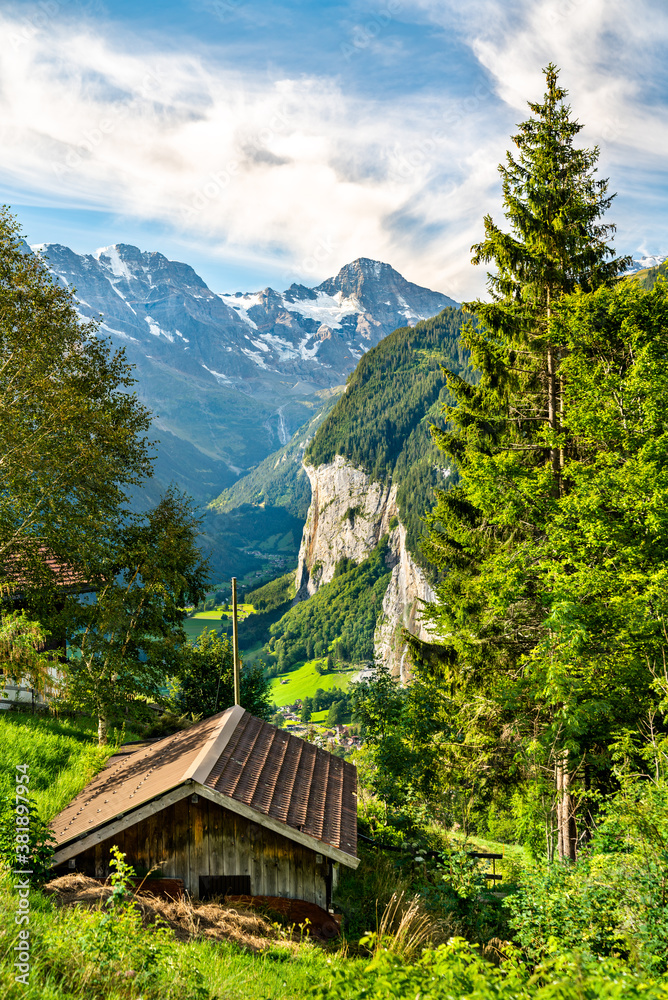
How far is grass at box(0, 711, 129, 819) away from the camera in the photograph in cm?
1116

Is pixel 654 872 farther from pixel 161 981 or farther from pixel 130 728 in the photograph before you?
pixel 130 728

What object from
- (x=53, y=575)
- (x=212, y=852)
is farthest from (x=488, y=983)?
(x=53, y=575)

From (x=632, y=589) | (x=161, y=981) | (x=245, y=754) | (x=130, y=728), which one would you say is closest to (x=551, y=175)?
(x=632, y=589)

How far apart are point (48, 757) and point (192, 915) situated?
252 inches

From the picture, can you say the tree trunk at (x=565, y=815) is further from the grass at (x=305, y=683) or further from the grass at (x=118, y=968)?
the grass at (x=305, y=683)

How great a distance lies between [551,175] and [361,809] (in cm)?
1655

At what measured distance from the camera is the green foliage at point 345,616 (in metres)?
171

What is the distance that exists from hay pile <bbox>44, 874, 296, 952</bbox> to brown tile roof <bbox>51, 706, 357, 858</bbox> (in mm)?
938

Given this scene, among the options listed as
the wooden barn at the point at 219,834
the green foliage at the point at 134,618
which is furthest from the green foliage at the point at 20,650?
the green foliage at the point at 134,618

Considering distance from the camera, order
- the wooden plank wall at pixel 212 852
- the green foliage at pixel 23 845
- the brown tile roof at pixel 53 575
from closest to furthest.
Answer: the green foliage at pixel 23 845 < the wooden plank wall at pixel 212 852 < the brown tile roof at pixel 53 575

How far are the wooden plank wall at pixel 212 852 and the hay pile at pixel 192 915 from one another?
0.51 m

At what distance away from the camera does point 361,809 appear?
46.3 feet

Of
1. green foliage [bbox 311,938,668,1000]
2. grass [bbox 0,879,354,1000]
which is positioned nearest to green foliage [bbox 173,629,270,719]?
grass [bbox 0,879,354,1000]
